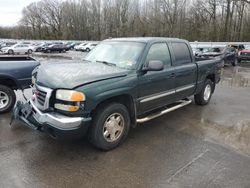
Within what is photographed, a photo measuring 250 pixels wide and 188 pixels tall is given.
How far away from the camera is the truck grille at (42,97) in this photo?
3756 millimetres

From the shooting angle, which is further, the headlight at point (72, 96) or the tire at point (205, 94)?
the tire at point (205, 94)

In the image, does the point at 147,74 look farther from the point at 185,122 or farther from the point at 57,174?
the point at 57,174

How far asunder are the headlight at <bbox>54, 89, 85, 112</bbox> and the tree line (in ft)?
119

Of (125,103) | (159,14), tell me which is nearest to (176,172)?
(125,103)

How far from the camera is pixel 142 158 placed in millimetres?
3936

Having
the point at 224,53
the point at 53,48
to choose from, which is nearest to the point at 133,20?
the point at 53,48

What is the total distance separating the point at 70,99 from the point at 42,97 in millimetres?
650

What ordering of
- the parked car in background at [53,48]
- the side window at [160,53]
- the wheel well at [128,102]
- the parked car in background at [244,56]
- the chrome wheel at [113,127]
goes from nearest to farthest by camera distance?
the chrome wheel at [113,127] → the wheel well at [128,102] → the side window at [160,53] → the parked car in background at [244,56] → the parked car in background at [53,48]

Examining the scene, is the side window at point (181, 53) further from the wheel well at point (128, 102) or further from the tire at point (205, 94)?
the wheel well at point (128, 102)

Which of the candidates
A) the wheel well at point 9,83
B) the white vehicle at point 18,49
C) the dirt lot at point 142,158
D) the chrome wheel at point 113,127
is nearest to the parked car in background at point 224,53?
the dirt lot at point 142,158

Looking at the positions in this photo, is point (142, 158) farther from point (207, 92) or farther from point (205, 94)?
point (207, 92)

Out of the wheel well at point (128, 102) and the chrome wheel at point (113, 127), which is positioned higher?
the wheel well at point (128, 102)

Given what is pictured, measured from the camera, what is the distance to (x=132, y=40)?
199 inches

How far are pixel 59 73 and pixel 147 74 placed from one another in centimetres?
157
